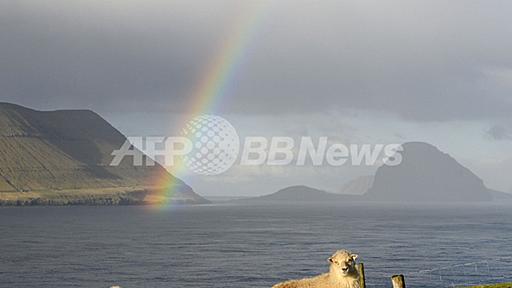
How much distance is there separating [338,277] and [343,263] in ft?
2.63

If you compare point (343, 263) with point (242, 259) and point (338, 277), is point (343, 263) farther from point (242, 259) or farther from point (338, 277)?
point (242, 259)

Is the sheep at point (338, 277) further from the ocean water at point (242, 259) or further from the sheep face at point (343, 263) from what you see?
the ocean water at point (242, 259)

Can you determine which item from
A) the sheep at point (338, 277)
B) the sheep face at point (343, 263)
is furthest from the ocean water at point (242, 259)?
the sheep face at point (343, 263)

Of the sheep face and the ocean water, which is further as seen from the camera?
the ocean water

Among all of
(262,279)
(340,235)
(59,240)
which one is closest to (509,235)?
(340,235)

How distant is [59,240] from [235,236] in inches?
1959

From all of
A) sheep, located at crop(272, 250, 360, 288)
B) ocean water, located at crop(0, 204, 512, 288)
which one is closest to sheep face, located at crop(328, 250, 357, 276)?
sheep, located at crop(272, 250, 360, 288)

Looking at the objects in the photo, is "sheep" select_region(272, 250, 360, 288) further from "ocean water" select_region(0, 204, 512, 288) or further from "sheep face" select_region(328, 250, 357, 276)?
"ocean water" select_region(0, 204, 512, 288)

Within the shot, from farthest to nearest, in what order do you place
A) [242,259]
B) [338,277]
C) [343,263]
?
[242,259], [338,277], [343,263]

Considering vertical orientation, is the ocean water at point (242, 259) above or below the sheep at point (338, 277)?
below

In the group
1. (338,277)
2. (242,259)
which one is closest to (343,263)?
(338,277)

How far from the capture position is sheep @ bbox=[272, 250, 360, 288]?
961 inches

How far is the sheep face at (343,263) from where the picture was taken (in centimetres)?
2433

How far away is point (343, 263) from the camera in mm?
24297
